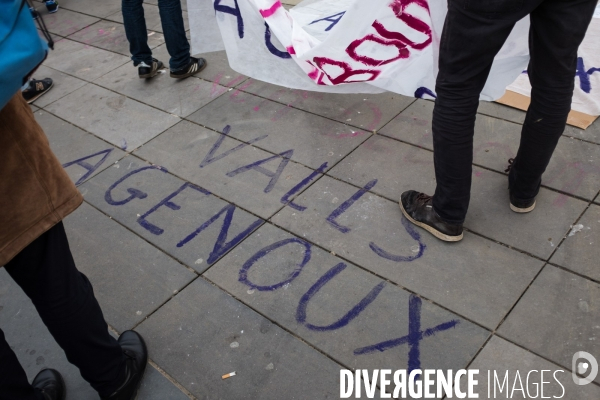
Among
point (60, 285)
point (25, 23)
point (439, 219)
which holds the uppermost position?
point (25, 23)

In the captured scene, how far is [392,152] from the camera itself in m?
3.44

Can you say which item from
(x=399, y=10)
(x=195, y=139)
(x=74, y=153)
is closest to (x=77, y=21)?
(x=74, y=153)

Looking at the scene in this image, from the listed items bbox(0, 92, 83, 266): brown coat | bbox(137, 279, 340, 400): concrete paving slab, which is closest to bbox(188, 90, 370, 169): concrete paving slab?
bbox(137, 279, 340, 400): concrete paving slab

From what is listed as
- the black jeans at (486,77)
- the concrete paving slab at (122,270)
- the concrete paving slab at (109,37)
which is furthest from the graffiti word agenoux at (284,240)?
the concrete paving slab at (109,37)

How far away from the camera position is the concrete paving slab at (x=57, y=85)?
15.9 feet

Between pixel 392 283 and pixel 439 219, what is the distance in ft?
1.37

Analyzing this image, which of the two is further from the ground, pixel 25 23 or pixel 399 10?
pixel 25 23

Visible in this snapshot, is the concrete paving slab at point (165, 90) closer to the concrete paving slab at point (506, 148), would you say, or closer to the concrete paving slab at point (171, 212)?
the concrete paving slab at point (171, 212)

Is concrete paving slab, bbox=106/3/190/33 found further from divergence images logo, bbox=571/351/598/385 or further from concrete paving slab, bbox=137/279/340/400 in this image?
divergence images logo, bbox=571/351/598/385

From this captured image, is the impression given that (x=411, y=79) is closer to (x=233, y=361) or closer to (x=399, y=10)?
(x=399, y=10)

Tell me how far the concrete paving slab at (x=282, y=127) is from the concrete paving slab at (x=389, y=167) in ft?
0.30

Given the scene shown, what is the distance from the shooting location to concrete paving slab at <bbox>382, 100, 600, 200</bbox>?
3023 millimetres

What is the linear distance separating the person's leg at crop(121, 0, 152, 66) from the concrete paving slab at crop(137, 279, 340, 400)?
263 cm

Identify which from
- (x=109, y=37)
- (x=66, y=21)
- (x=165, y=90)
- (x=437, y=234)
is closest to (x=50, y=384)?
(x=437, y=234)
